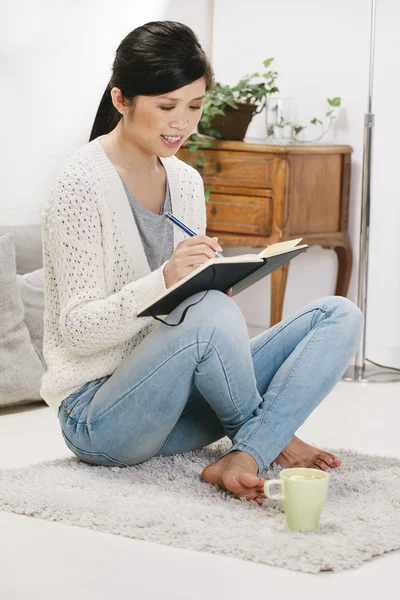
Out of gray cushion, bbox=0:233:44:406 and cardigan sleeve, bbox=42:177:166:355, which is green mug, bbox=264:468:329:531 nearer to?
cardigan sleeve, bbox=42:177:166:355

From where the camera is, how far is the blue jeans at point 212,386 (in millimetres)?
1817

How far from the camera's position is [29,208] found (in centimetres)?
343

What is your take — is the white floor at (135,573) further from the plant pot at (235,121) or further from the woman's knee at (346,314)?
the plant pot at (235,121)

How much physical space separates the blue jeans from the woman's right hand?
7 centimetres

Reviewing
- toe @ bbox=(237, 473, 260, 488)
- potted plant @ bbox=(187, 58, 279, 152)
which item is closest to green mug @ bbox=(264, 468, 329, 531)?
toe @ bbox=(237, 473, 260, 488)

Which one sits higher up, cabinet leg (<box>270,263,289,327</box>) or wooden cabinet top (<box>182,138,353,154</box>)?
wooden cabinet top (<box>182,138,353,154</box>)

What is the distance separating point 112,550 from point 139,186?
74cm

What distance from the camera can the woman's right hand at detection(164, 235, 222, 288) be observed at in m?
1.77

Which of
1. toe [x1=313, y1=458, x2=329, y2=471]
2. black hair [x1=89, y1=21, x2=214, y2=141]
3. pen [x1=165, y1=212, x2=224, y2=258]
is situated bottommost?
toe [x1=313, y1=458, x2=329, y2=471]

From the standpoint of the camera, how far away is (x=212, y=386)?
184 centimetres

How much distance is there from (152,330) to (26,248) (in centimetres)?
122

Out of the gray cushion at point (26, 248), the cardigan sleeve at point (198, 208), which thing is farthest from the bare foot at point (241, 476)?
the gray cushion at point (26, 248)

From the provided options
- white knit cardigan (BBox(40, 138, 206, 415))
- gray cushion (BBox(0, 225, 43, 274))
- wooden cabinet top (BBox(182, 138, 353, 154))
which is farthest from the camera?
wooden cabinet top (BBox(182, 138, 353, 154))

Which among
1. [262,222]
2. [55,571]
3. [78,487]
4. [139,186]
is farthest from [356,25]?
[55,571]
